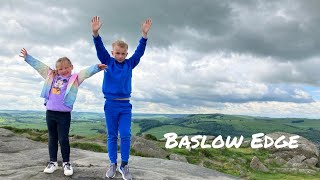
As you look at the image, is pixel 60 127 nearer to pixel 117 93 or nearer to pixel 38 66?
pixel 117 93

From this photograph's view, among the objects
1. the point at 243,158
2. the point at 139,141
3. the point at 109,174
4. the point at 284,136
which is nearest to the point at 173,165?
the point at 109,174

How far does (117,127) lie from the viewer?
41.1 feet

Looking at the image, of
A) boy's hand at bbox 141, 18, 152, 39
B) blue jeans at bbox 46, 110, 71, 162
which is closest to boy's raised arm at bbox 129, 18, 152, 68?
boy's hand at bbox 141, 18, 152, 39

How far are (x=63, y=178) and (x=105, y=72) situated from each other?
3.60 meters

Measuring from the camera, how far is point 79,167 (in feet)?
44.9

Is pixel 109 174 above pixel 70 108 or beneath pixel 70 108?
beneath

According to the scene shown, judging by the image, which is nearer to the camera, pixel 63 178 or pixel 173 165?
pixel 63 178

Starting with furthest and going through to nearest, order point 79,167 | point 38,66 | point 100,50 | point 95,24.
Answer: point 79,167 → point 38,66 → point 100,50 → point 95,24

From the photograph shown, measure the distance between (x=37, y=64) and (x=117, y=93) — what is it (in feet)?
9.84

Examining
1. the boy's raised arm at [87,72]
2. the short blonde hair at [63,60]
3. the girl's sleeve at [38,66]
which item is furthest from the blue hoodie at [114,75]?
the girl's sleeve at [38,66]

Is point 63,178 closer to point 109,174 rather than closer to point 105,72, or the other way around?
point 109,174

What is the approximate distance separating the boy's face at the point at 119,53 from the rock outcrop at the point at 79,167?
3845 mm

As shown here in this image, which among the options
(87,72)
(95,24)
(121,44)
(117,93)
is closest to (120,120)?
(117,93)

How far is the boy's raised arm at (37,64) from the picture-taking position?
12680 mm
